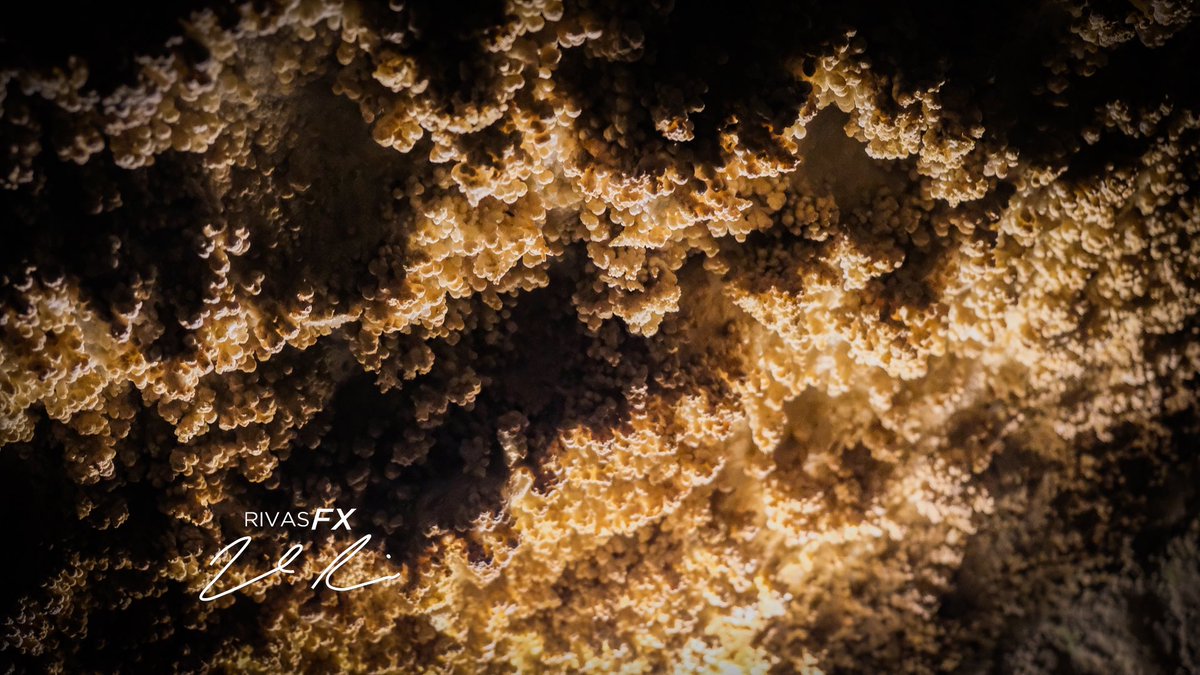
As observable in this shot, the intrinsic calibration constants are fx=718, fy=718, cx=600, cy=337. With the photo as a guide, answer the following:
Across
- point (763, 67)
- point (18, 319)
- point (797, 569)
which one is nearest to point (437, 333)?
point (18, 319)

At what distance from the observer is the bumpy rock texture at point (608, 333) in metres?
1.90

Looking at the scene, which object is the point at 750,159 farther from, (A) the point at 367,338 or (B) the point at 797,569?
(B) the point at 797,569

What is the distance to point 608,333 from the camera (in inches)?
101

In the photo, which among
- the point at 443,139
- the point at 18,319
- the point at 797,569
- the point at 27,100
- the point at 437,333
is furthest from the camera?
the point at 797,569

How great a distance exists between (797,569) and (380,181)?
2368mm

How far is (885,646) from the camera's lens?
3.23 meters

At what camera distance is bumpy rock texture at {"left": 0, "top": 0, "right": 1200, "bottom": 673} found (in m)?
1.90

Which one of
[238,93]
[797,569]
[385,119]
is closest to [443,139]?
[385,119]

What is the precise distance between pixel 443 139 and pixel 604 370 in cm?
101

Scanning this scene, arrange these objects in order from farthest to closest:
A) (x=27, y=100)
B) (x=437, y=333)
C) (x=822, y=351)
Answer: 1. (x=822, y=351)
2. (x=437, y=333)
3. (x=27, y=100)

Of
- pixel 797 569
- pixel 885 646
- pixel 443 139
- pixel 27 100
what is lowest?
pixel 885 646

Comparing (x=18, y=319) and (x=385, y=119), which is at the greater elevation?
(x=385, y=119)

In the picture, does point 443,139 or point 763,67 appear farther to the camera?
point 763,67

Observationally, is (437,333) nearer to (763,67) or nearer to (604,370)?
(604,370)
